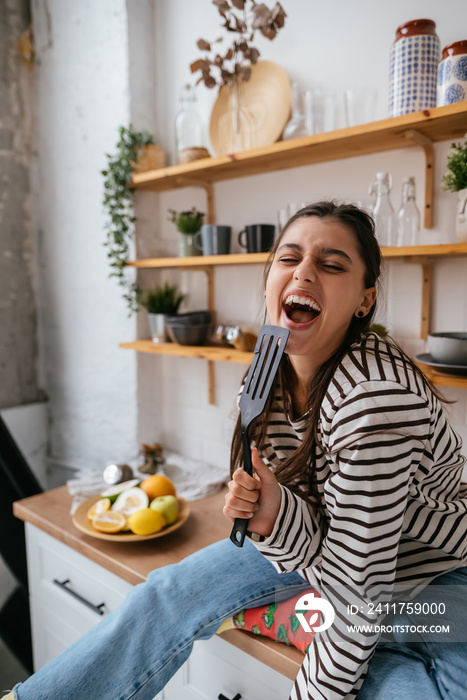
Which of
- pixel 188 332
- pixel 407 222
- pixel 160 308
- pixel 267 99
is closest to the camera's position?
pixel 407 222

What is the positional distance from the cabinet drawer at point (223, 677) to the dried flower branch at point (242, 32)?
4.75ft

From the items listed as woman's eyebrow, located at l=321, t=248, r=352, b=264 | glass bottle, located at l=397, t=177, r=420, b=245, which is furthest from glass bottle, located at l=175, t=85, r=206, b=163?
woman's eyebrow, located at l=321, t=248, r=352, b=264

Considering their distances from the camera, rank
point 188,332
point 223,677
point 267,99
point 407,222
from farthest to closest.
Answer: point 188,332 < point 267,99 < point 407,222 < point 223,677

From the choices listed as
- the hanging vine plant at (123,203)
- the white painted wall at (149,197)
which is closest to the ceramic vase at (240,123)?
the white painted wall at (149,197)

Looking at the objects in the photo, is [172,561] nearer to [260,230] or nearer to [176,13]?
[260,230]

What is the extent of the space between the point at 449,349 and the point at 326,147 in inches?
23.5

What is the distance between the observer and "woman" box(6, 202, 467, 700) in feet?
2.36

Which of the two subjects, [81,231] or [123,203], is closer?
[123,203]

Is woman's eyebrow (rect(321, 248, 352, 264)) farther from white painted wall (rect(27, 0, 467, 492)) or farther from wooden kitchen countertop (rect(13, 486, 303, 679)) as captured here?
wooden kitchen countertop (rect(13, 486, 303, 679))

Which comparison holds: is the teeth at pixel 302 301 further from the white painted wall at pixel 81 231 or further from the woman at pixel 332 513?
the white painted wall at pixel 81 231

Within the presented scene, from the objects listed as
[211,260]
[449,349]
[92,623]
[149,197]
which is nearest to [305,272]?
[449,349]

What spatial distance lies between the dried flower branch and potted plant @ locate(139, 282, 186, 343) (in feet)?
2.20

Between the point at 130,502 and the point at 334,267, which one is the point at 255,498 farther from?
the point at 130,502

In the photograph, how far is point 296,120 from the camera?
1.39m
